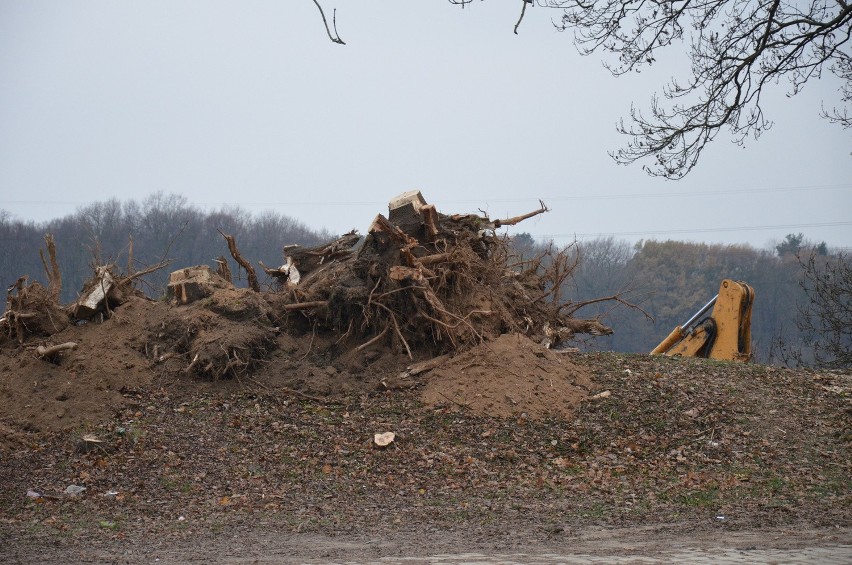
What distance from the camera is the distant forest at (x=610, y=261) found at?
113 feet

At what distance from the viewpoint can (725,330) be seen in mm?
13305

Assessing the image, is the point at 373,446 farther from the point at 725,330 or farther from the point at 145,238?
the point at 145,238

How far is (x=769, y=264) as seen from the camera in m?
46.5

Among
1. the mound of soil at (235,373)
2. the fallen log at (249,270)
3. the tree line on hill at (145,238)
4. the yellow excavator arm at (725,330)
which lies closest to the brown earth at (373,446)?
the mound of soil at (235,373)

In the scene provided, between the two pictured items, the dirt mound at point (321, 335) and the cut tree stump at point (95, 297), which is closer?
the dirt mound at point (321, 335)

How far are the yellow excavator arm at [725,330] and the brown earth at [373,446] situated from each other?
177cm

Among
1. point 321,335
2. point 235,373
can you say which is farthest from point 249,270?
point 235,373

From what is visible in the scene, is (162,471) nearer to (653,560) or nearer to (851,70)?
(653,560)

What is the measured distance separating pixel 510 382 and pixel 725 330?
5152mm

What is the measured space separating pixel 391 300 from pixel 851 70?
587 centimetres

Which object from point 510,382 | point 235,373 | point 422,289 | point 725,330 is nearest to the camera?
point 510,382

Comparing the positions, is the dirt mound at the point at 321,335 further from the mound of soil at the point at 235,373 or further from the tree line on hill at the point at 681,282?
the tree line on hill at the point at 681,282

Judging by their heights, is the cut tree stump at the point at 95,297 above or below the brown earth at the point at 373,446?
above

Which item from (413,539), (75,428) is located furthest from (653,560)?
(75,428)
